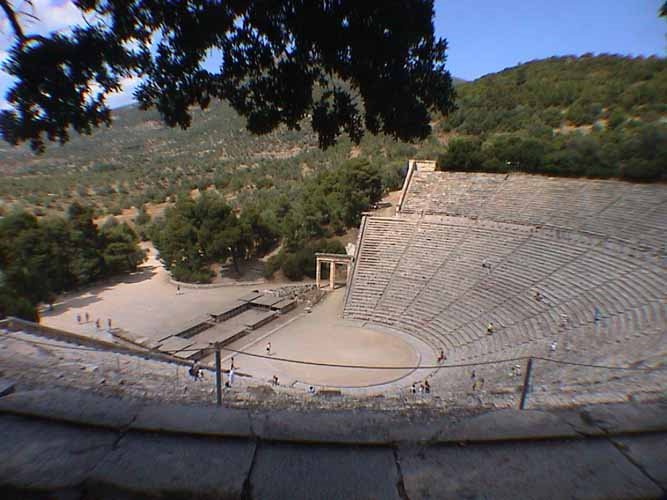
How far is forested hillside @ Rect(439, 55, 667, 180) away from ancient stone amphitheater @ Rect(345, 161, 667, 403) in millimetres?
1636

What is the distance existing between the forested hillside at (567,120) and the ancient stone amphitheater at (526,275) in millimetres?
1636

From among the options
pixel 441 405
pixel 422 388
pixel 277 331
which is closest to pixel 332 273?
pixel 277 331

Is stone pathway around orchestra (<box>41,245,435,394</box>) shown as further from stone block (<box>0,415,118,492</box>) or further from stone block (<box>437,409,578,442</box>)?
stone block (<box>437,409,578,442</box>)

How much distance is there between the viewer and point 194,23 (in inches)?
147

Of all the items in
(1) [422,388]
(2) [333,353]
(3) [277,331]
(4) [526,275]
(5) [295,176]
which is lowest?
(3) [277,331]

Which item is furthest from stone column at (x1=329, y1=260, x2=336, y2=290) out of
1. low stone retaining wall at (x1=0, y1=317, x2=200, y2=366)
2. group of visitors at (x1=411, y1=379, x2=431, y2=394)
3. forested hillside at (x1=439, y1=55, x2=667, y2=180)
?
low stone retaining wall at (x1=0, y1=317, x2=200, y2=366)

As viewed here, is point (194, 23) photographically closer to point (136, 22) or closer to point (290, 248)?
point (136, 22)

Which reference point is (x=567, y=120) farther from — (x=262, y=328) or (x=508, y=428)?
(x=508, y=428)

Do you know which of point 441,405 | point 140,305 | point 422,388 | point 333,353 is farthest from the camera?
point 140,305

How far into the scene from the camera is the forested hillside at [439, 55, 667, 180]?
22.1 meters

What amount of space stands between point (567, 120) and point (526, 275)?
95.4ft

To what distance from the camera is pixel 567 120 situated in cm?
3759

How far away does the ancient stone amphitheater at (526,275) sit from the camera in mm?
10367

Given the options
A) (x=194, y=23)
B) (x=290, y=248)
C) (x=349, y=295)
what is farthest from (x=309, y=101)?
(x=290, y=248)
